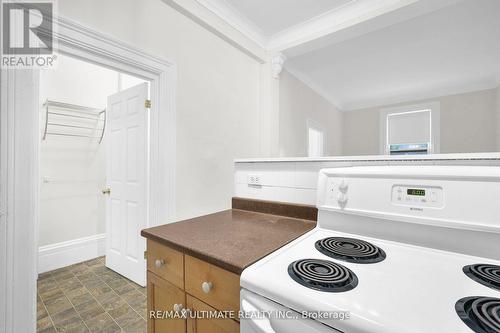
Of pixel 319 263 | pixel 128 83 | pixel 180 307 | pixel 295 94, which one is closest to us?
pixel 319 263

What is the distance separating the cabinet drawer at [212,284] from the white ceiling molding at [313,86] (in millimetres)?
3115

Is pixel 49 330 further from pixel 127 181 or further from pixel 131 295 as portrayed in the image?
pixel 127 181

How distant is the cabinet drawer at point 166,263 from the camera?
2.95 ft

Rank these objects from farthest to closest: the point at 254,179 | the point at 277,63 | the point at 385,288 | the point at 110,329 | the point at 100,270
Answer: the point at 277,63 → the point at 100,270 → the point at 110,329 → the point at 254,179 → the point at 385,288

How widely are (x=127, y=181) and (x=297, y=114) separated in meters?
2.59

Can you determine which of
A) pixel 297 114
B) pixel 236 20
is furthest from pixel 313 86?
pixel 236 20

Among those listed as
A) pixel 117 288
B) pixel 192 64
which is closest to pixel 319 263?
pixel 192 64

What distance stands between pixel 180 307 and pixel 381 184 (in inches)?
37.1

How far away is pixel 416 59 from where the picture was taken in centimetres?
332

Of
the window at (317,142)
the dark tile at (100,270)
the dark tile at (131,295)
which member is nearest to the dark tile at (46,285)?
the dark tile at (100,270)

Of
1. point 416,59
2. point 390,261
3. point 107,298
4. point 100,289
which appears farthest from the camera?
point 416,59

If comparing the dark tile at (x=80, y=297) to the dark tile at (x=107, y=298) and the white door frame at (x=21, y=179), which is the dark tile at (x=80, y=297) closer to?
the dark tile at (x=107, y=298)

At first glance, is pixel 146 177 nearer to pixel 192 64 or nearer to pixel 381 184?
pixel 192 64

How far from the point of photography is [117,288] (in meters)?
2.08
